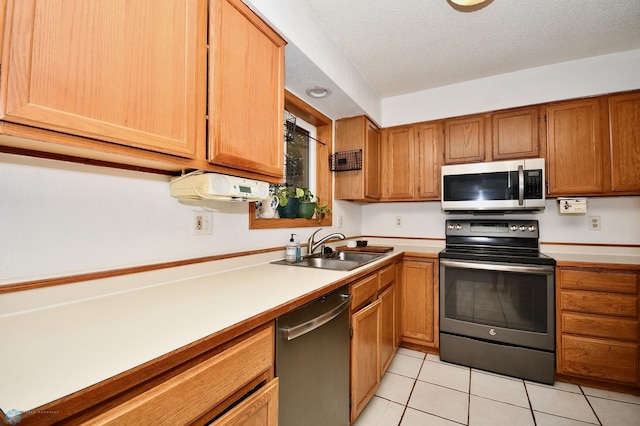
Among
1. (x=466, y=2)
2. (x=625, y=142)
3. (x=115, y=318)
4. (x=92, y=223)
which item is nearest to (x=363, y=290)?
(x=115, y=318)

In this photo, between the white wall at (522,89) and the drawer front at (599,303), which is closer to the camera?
the drawer front at (599,303)

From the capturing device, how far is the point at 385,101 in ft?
10.4

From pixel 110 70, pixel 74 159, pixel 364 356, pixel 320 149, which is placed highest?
pixel 320 149

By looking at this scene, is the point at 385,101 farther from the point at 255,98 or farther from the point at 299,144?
the point at 255,98

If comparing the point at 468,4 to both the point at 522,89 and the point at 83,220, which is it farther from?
the point at 83,220

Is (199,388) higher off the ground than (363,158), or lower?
lower

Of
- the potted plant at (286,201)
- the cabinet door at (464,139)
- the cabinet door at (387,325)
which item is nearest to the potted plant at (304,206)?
the potted plant at (286,201)

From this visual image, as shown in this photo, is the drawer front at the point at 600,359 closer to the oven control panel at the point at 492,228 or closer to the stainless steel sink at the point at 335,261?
the oven control panel at the point at 492,228

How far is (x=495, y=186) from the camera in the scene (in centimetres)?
244

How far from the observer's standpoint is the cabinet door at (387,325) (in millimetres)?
1944

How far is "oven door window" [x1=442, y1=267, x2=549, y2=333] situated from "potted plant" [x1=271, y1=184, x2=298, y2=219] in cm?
138

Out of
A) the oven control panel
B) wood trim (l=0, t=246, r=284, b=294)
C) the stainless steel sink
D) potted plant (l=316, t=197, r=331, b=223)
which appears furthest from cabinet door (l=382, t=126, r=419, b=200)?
wood trim (l=0, t=246, r=284, b=294)

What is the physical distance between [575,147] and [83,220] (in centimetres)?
323

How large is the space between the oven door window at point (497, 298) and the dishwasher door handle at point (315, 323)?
4.33ft
